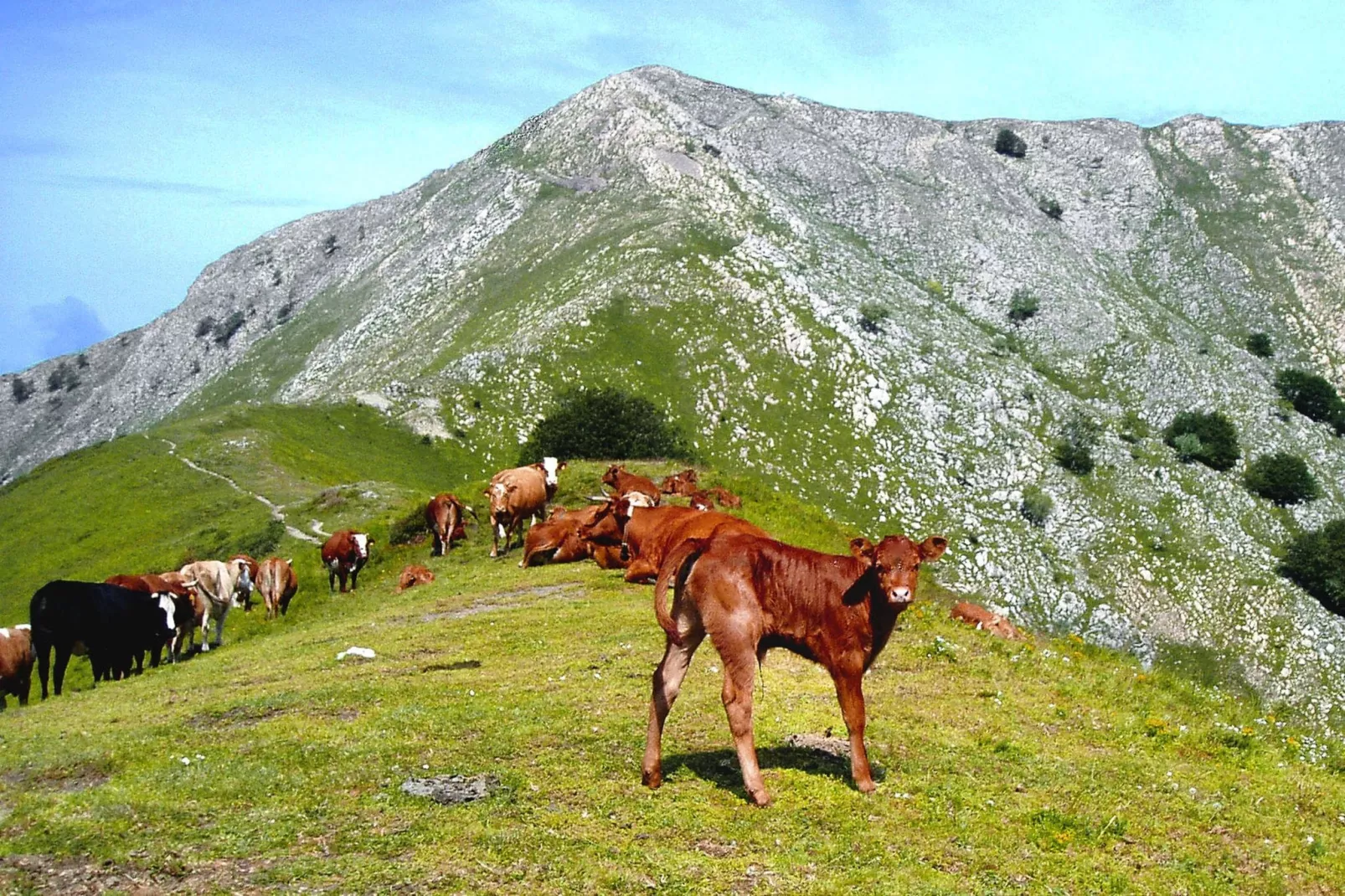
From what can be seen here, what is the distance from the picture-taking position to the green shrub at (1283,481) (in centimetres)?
9819

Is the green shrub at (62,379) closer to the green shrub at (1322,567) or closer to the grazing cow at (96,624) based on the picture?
the grazing cow at (96,624)

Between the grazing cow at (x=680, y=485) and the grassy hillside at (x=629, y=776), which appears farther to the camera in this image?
the grazing cow at (x=680, y=485)

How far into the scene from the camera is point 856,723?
441 inches

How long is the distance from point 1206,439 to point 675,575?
353 ft

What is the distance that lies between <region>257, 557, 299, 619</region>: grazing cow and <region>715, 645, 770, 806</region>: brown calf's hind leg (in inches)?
1065

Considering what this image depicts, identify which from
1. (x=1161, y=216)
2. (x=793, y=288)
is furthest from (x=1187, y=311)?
(x=793, y=288)

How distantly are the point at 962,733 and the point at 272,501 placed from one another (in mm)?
51582

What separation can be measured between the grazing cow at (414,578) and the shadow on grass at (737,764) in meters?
21.5

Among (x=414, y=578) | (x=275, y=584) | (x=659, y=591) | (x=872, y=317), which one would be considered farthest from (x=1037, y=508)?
(x=659, y=591)

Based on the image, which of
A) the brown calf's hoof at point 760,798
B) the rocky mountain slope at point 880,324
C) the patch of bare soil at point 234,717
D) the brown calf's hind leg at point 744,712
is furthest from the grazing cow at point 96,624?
the rocky mountain slope at point 880,324

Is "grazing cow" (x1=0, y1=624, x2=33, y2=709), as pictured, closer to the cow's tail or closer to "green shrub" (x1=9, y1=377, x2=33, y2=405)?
the cow's tail

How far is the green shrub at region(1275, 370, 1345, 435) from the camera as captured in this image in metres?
118

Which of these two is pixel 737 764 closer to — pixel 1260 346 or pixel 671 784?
pixel 671 784

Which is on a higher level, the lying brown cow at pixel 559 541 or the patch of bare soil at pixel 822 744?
the lying brown cow at pixel 559 541
